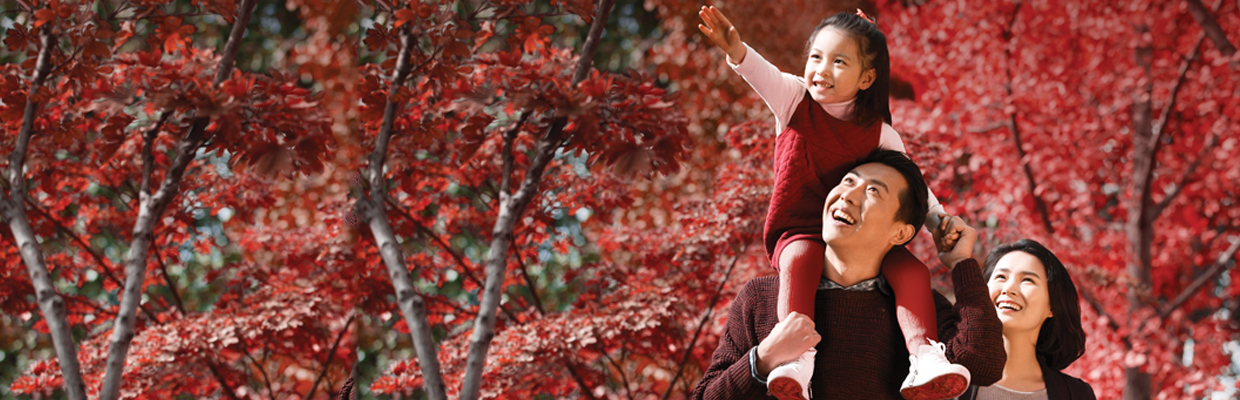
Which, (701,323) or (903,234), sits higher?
(701,323)

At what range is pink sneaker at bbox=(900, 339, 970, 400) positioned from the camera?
61.1 inches

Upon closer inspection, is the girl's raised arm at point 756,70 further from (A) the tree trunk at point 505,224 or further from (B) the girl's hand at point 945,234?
(A) the tree trunk at point 505,224

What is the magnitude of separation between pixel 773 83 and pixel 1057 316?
1.17m

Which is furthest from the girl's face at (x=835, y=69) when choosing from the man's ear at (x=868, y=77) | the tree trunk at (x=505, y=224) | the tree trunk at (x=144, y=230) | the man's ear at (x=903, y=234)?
the tree trunk at (x=144, y=230)

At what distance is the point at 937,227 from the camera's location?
184cm

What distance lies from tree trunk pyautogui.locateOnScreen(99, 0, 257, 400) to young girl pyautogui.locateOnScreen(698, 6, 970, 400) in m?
2.77

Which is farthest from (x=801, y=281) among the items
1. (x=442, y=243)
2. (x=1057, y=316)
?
(x=442, y=243)

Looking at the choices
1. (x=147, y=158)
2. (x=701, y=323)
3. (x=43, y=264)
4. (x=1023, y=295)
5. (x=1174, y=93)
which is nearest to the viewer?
(x=1023, y=295)

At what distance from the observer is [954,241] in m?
1.81

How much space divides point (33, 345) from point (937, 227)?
7881 mm

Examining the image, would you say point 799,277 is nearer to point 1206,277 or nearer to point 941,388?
point 941,388

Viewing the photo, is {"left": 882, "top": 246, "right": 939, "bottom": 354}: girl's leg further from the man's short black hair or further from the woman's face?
the woman's face

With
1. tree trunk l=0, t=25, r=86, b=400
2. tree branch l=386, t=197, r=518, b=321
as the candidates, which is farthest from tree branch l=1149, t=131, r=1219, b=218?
tree trunk l=0, t=25, r=86, b=400

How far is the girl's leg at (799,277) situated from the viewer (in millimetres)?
1684
